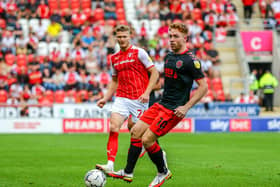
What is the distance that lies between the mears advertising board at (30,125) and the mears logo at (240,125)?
7130 mm

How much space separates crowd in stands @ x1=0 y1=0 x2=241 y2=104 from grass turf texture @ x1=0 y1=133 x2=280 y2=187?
8.19m

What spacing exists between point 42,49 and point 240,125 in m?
9.42

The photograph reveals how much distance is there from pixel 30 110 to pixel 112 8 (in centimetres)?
802

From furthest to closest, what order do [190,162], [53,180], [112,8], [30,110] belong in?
Answer: [112,8] < [30,110] < [190,162] < [53,180]

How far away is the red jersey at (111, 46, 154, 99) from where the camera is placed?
34.8ft

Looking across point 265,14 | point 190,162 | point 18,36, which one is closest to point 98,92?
point 18,36

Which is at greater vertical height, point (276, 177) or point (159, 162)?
point (159, 162)

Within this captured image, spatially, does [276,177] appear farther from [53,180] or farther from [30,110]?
[30,110]

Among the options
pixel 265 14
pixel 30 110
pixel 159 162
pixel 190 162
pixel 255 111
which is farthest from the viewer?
pixel 265 14

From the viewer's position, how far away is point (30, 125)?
2512 cm

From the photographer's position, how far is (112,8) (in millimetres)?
30922

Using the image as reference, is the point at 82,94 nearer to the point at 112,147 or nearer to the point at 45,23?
the point at 45,23

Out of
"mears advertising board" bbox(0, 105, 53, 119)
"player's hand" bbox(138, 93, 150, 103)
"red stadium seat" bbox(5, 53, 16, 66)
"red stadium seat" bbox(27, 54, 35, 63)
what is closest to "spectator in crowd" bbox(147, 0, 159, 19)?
"red stadium seat" bbox(27, 54, 35, 63)

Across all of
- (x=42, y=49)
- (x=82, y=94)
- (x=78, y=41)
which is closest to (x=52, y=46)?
(x=42, y=49)
